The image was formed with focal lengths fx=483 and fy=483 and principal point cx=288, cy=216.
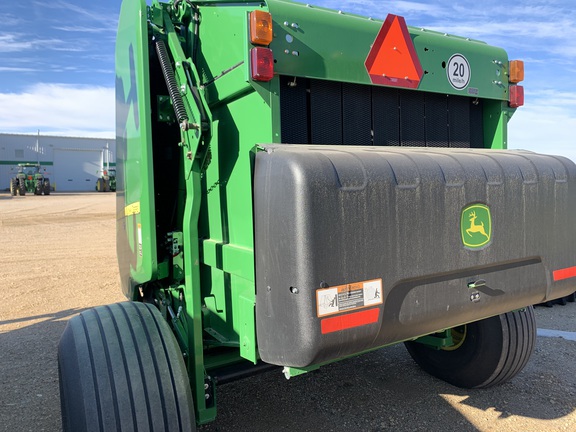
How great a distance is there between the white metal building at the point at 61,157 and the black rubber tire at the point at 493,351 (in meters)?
40.8

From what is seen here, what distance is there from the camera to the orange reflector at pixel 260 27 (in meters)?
1.94

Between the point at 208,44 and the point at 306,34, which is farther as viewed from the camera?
the point at 208,44

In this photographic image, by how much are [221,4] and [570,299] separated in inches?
221

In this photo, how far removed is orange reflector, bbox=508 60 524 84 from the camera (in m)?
2.82

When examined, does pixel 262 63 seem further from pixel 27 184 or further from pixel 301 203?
pixel 27 184

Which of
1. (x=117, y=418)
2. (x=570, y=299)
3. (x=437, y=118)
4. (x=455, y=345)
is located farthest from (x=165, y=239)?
(x=570, y=299)

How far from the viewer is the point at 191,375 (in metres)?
2.32

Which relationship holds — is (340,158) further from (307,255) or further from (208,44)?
(208,44)

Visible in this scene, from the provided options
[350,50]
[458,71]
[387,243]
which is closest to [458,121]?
[458,71]

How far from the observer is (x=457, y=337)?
11.3 feet

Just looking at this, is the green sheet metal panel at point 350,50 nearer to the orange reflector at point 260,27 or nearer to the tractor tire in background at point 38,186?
the orange reflector at point 260,27

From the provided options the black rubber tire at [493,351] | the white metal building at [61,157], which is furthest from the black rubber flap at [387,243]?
the white metal building at [61,157]

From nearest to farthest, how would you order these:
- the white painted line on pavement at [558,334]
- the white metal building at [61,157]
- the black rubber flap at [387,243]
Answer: the black rubber flap at [387,243]
the white painted line on pavement at [558,334]
the white metal building at [61,157]

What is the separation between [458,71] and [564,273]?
1.18m
